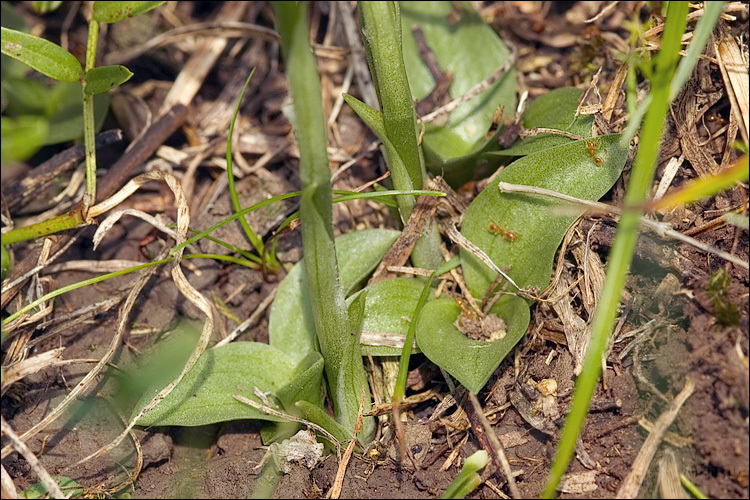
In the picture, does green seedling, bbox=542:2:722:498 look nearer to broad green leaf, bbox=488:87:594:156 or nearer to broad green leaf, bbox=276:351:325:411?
broad green leaf, bbox=488:87:594:156

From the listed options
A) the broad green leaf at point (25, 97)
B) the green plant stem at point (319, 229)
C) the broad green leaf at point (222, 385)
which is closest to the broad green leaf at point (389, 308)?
the green plant stem at point (319, 229)

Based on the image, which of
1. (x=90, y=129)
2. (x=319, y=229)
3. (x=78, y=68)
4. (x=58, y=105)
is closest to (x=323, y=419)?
(x=319, y=229)

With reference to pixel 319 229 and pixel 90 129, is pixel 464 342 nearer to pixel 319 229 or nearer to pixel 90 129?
pixel 319 229

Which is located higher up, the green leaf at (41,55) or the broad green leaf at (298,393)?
the green leaf at (41,55)

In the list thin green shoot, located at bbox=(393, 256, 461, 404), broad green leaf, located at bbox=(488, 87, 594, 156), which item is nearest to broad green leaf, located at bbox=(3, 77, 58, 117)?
thin green shoot, located at bbox=(393, 256, 461, 404)

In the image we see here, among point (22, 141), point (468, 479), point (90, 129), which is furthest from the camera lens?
point (90, 129)

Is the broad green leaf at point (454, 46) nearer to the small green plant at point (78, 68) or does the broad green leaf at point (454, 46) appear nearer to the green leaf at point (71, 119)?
the small green plant at point (78, 68)

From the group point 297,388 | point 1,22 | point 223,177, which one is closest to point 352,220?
point 223,177
